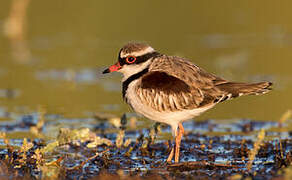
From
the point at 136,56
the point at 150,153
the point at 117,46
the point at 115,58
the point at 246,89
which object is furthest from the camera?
the point at 117,46

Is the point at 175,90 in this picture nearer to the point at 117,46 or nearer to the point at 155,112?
the point at 155,112

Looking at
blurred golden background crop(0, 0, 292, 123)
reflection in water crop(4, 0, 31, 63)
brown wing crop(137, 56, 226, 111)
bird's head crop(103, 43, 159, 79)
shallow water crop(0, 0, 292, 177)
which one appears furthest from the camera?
reflection in water crop(4, 0, 31, 63)

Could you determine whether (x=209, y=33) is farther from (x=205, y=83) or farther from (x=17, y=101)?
(x=205, y=83)

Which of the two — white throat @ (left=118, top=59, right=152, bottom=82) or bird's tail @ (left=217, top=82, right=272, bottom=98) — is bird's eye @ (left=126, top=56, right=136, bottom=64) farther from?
bird's tail @ (left=217, top=82, right=272, bottom=98)

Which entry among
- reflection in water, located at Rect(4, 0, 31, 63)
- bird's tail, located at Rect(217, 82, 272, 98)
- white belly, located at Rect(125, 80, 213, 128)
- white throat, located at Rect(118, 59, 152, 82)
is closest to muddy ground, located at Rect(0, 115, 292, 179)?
white belly, located at Rect(125, 80, 213, 128)

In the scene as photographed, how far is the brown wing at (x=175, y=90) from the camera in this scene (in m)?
7.98

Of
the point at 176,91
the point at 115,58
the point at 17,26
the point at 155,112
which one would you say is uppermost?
the point at 17,26

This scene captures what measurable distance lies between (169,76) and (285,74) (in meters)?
6.83

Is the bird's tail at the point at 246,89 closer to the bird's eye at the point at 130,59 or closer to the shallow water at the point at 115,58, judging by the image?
the shallow water at the point at 115,58

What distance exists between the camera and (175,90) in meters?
8.02

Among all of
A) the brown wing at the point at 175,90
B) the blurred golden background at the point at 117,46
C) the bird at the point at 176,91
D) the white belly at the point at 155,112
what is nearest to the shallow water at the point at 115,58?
the blurred golden background at the point at 117,46

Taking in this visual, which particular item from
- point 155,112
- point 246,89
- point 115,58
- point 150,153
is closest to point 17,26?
point 115,58

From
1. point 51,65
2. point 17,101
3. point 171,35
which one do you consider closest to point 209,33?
point 171,35

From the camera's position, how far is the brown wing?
26.2ft
